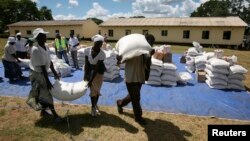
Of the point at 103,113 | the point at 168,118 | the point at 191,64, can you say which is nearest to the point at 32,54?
the point at 103,113

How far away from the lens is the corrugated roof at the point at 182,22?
923 inches

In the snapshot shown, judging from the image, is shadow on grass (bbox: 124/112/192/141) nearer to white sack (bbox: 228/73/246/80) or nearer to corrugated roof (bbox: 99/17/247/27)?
white sack (bbox: 228/73/246/80)

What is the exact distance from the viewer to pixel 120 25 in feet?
87.9

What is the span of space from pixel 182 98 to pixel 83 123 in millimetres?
2967

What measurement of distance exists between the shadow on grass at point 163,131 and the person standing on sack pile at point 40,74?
1782 millimetres

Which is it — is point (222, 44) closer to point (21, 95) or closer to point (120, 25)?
point (120, 25)

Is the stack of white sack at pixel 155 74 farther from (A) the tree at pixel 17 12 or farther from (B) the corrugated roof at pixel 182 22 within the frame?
(A) the tree at pixel 17 12

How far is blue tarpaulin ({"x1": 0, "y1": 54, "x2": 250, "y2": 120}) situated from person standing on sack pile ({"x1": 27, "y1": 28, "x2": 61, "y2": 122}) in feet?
4.74

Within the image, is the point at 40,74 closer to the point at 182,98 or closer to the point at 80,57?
the point at 182,98

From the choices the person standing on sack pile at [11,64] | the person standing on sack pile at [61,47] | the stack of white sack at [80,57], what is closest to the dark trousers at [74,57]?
the stack of white sack at [80,57]

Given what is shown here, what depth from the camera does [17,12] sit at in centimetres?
4419

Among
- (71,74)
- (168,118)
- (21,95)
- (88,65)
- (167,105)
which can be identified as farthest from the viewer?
(71,74)

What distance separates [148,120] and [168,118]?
0.46 meters

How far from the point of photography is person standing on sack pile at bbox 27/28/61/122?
3953 mm
